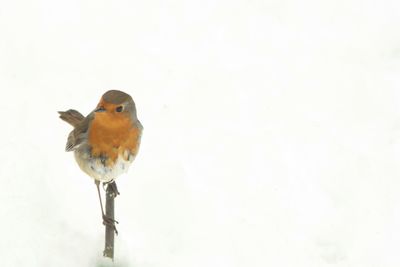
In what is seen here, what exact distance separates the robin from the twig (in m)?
0.03

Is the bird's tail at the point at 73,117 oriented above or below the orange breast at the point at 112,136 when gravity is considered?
above

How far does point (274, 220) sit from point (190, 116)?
3.89 feet

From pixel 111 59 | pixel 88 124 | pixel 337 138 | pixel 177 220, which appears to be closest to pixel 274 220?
pixel 177 220

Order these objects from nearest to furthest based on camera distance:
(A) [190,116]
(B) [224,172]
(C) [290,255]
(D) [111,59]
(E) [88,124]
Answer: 1. (E) [88,124]
2. (C) [290,255]
3. (B) [224,172]
4. (A) [190,116]
5. (D) [111,59]

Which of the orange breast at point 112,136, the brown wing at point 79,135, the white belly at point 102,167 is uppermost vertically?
the brown wing at point 79,135

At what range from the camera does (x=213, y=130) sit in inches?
Result: 214

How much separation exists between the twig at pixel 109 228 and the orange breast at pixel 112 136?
188 millimetres

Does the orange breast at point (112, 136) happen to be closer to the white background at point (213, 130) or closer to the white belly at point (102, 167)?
the white belly at point (102, 167)

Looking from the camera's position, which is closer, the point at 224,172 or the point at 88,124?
the point at 88,124

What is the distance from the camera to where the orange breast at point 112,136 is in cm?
380

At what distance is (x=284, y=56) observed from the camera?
239 inches

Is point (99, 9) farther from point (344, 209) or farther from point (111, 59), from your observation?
point (344, 209)

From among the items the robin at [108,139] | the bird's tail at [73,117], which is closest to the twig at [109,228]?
the robin at [108,139]

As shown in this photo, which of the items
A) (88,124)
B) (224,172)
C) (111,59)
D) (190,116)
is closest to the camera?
(88,124)
